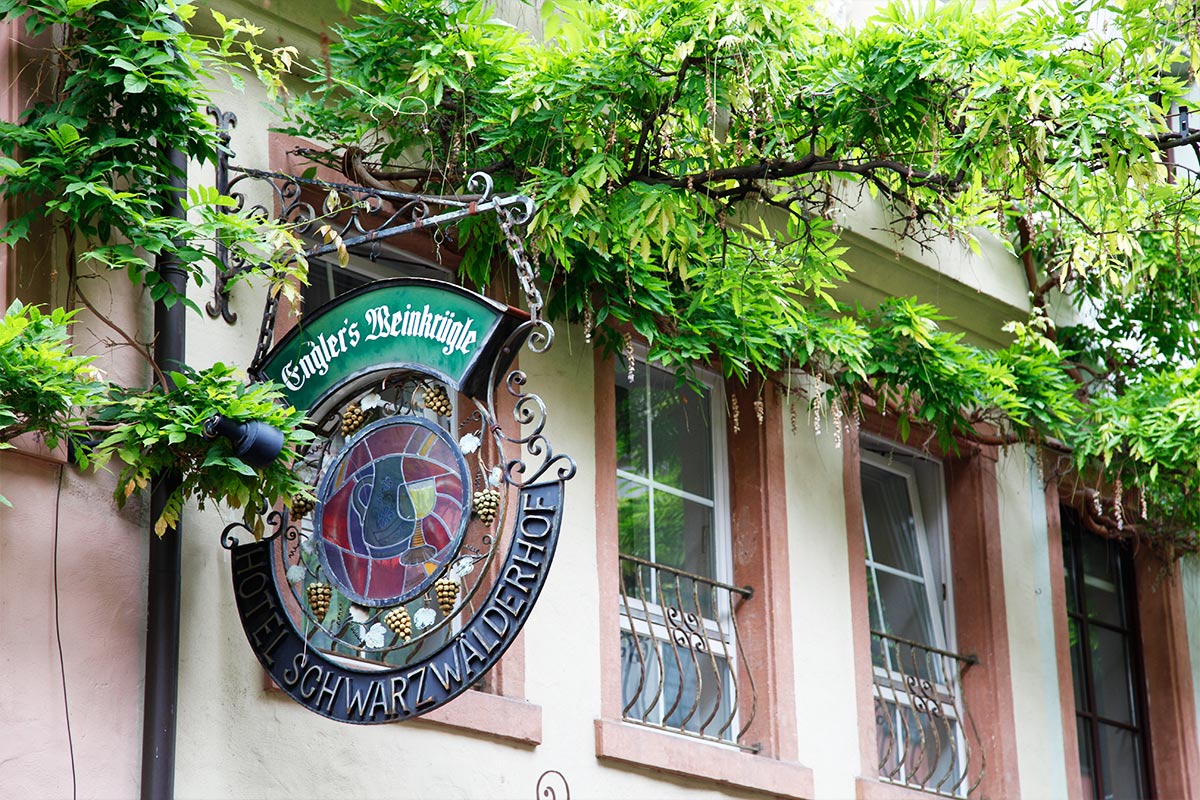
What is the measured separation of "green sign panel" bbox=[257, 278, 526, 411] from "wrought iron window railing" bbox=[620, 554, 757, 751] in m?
2.58

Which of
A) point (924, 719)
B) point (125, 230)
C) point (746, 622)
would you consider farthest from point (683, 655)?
point (125, 230)

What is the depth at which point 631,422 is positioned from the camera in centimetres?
935

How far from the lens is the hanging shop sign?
6012 mm

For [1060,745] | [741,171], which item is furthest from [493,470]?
[1060,745]

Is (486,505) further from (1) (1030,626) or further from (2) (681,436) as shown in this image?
(1) (1030,626)

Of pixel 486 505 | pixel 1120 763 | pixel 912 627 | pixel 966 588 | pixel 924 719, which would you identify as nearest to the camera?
pixel 486 505

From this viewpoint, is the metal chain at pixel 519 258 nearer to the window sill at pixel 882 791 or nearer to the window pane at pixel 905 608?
the window sill at pixel 882 791

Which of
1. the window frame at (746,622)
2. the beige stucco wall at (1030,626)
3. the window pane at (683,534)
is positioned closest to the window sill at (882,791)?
the window frame at (746,622)

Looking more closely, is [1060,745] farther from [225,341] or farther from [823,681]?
[225,341]

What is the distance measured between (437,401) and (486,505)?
1.54ft

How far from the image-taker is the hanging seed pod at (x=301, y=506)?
6.32 m

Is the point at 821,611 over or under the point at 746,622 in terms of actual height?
over

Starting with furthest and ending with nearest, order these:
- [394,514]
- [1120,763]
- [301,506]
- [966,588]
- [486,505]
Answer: [1120,763] → [966,588] → [301,506] → [394,514] → [486,505]

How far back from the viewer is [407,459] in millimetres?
6152
